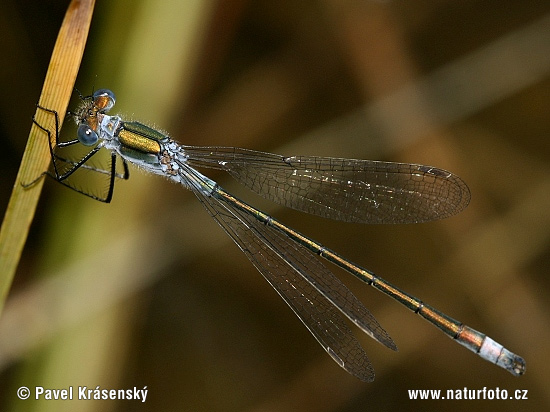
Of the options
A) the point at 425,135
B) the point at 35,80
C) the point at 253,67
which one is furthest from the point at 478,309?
the point at 35,80

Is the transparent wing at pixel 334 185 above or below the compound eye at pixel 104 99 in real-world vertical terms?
below

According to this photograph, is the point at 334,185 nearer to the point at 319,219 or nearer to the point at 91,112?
the point at 319,219

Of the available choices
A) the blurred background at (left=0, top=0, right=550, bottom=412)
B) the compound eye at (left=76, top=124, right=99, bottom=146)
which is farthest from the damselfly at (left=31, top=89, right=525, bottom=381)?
the blurred background at (left=0, top=0, right=550, bottom=412)

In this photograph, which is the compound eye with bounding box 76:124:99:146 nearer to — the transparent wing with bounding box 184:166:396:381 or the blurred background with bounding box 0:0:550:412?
the blurred background with bounding box 0:0:550:412

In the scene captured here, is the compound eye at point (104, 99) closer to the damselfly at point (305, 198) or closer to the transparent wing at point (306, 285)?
the damselfly at point (305, 198)

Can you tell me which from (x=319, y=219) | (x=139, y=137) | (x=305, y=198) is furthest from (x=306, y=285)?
(x=319, y=219)

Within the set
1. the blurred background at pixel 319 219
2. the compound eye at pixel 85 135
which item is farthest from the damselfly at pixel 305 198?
the blurred background at pixel 319 219
